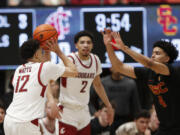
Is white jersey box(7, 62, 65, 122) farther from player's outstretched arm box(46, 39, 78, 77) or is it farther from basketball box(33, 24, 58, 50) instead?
basketball box(33, 24, 58, 50)

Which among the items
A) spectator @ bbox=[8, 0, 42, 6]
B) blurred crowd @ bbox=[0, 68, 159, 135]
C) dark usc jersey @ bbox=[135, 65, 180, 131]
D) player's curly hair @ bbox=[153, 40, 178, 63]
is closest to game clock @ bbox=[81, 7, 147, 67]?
blurred crowd @ bbox=[0, 68, 159, 135]

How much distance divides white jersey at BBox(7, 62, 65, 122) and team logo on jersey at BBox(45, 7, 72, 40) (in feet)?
13.7

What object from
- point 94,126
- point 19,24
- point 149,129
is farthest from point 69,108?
point 19,24

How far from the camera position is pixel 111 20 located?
425 inches

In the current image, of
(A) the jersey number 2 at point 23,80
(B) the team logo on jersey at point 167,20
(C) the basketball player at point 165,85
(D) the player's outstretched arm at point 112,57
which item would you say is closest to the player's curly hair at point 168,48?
(C) the basketball player at point 165,85

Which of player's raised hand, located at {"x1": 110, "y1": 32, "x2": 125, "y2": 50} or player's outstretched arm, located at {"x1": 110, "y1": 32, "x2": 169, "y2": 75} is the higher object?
player's raised hand, located at {"x1": 110, "y1": 32, "x2": 125, "y2": 50}

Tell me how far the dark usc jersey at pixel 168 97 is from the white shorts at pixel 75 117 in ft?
4.55

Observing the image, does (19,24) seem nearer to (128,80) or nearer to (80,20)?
(80,20)

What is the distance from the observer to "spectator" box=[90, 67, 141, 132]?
10992mm

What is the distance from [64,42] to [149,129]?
2545 millimetres

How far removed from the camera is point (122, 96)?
11.0 m

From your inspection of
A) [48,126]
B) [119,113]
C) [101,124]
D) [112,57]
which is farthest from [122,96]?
[112,57]

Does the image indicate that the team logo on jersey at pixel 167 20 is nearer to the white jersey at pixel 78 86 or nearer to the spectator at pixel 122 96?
the spectator at pixel 122 96

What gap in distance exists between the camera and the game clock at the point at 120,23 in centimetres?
1081
